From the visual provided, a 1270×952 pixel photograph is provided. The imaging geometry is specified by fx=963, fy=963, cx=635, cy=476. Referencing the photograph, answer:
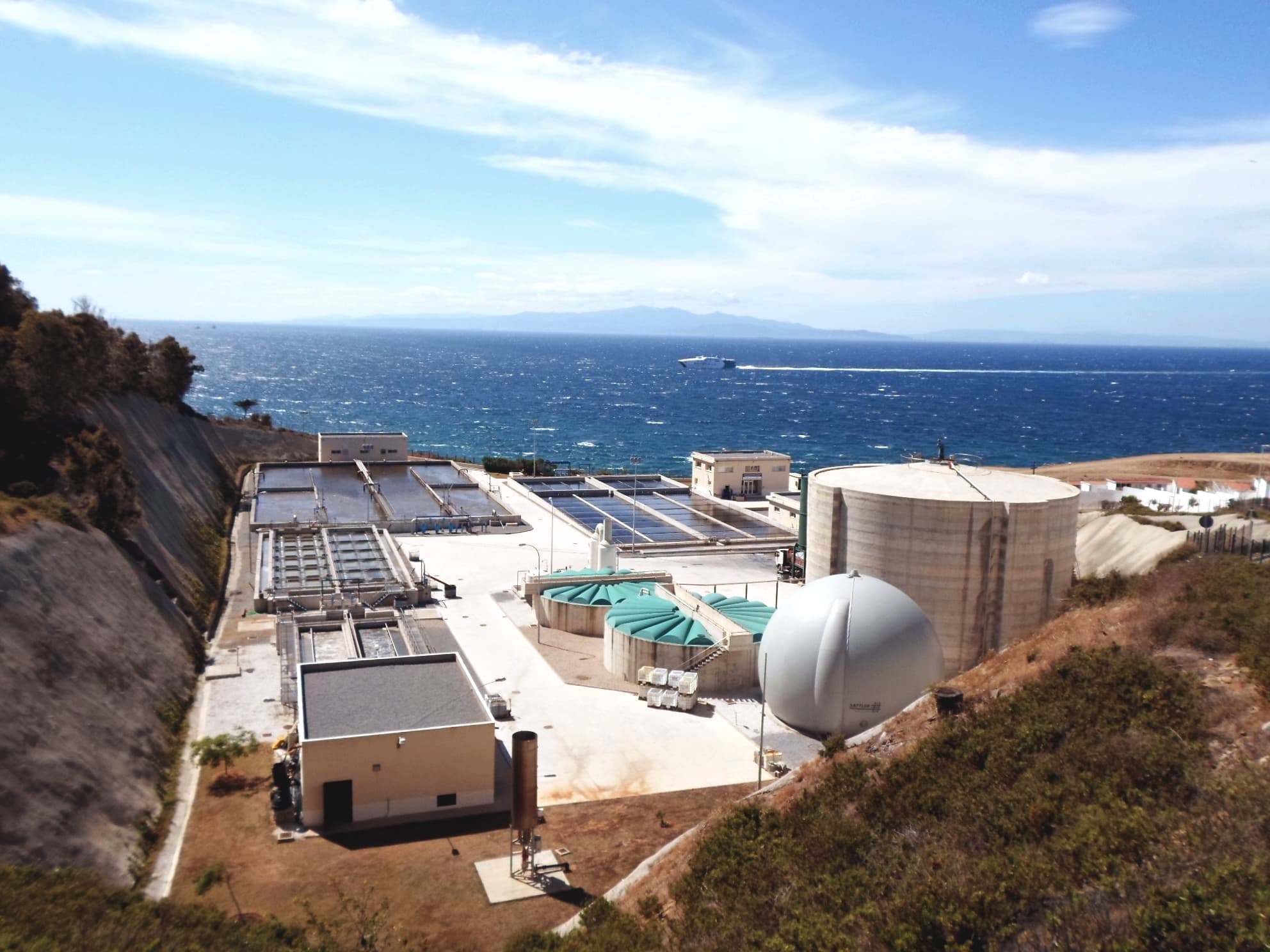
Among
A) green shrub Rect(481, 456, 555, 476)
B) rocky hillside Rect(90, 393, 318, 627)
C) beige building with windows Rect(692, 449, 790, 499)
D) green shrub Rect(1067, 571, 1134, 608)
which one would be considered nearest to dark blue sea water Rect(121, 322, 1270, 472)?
green shrub Rect(481, 456, 555, 476)

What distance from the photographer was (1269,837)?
11.1 metres

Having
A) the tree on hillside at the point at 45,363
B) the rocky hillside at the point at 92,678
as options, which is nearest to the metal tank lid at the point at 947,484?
the rocky hillside at the point at 92,678

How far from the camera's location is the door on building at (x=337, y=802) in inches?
868

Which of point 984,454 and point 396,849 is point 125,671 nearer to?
point 396,849

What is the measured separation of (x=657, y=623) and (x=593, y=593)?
18.6 feet

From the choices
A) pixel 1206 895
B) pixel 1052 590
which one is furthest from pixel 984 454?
pixel 1206 895

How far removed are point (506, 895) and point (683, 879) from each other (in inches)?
225

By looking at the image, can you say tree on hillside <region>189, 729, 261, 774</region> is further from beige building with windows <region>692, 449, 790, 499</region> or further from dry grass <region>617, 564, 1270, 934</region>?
beige building with windows <region>692, 449, 790, 499</region>

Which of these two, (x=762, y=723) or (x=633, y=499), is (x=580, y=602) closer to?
(x=762, y=723)

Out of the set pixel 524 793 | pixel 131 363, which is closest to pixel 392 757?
pixel 524 793

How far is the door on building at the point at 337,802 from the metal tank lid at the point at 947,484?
17.2m

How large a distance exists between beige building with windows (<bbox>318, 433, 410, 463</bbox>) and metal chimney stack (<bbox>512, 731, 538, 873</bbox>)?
2421 inches

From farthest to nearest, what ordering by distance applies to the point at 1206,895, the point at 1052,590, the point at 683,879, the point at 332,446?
the point at 332,446
the point at 1052,590
the point at 683,879
the point at 1206,895

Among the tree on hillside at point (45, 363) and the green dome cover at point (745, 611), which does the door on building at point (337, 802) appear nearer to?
the green dome cover at point (745, 611)
